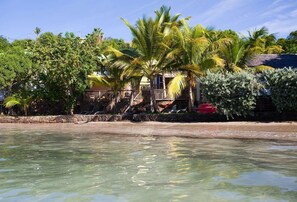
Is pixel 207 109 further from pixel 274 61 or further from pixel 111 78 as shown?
pixel 111 78

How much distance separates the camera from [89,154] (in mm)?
12227

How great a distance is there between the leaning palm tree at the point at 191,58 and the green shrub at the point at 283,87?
3.79m

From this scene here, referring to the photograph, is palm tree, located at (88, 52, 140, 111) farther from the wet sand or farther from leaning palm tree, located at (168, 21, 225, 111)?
the wet sand

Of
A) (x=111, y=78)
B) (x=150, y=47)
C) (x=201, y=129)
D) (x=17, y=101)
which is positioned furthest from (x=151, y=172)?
(x=17, y=101)

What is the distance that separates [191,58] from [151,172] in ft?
49.7

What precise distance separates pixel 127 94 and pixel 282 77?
13253mm

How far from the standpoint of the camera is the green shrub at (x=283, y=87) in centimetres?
1886

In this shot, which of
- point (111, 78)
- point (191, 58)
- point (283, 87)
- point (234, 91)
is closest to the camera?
point (283, 87)

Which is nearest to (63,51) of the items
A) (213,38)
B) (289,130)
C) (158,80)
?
(158,80)

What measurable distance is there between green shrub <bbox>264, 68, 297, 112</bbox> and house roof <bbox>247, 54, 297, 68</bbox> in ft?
22.9

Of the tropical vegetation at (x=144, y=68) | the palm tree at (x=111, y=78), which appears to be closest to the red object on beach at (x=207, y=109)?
the tropical vegetation at (x=144, y=68)

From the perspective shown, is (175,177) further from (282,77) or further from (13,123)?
(13,123)

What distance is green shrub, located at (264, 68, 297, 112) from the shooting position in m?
18.9

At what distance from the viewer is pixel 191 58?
23.2m
